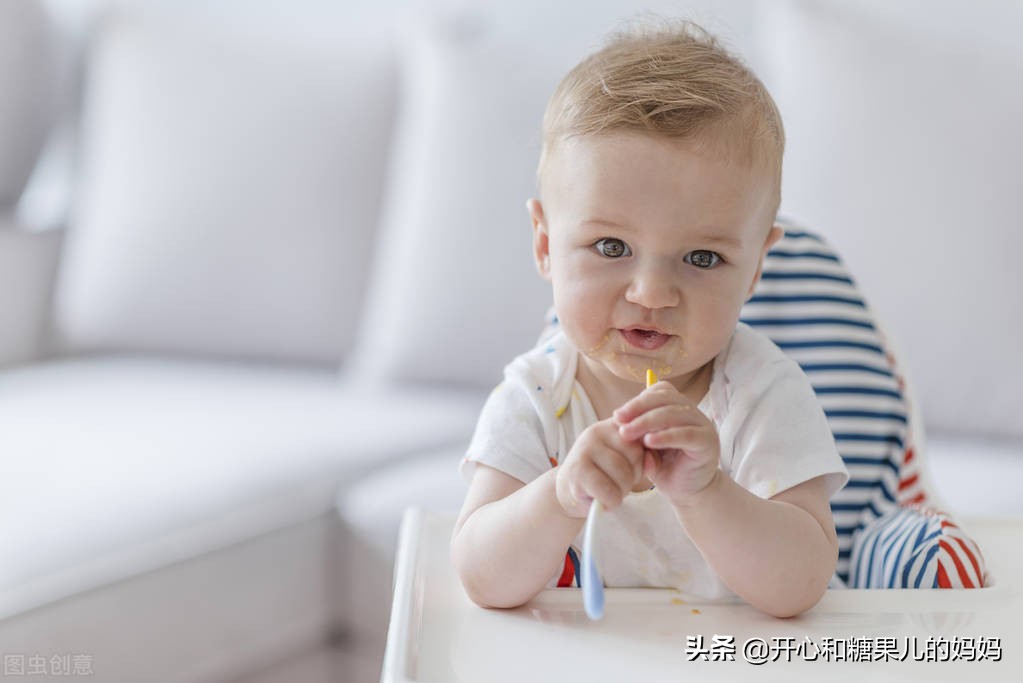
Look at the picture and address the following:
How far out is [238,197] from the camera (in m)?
2.12

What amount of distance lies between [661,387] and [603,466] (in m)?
0.06

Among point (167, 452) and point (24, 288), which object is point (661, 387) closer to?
point (167, 452)

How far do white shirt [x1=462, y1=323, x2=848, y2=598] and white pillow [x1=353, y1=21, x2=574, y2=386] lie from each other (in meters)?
0.94

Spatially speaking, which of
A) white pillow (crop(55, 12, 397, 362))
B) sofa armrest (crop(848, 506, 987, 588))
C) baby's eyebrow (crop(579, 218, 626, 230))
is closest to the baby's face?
baby's eyebrow (crop(579, 218, 626, 230))

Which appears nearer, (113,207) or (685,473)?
(685,473)

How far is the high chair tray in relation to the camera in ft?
2.42

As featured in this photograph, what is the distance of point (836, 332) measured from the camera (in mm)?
1170

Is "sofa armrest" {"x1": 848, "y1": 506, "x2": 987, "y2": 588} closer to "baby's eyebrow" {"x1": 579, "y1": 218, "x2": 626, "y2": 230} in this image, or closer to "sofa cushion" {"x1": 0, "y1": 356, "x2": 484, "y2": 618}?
"baby's eyebrow" {"x1": 579, "y1": 218, "x2": 626, "y2": 230}

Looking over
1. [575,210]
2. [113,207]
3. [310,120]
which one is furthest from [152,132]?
[575,210]

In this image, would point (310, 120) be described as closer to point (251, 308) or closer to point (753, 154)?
point (251, 308)

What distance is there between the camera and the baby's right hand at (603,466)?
741mm

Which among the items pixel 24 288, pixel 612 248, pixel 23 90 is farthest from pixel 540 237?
pixel 23 90

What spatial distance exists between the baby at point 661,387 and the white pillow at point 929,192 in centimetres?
87

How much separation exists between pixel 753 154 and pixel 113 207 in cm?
157
